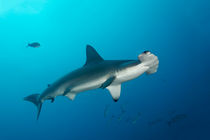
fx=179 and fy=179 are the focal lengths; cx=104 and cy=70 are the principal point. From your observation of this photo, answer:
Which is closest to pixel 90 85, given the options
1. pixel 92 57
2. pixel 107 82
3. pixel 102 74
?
pixel 102 74

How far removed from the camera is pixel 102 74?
11.2ft

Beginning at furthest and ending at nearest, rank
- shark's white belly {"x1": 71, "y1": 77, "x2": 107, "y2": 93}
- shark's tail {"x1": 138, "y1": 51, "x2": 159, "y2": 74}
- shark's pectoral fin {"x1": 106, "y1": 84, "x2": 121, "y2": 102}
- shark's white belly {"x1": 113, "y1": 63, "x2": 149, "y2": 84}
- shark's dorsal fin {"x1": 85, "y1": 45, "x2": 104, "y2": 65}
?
shark's dorsal fin {"x1": 85, "y1": 45, "x2": 104, "y2": 65} → shark's pectoral fin {"x1": 106, "y1": 84, "x2": 121, "y2": 102} → shark's white belly {"x1": 71, "y1": 77, "x2": 107, "y2": 93} → shark's white belly {"x1": 113, "y1": 63, "x2": 149, "y2": 84} → shark's tail {"x1": 138, "y1": 51, "x2": 159, "y2": 74}

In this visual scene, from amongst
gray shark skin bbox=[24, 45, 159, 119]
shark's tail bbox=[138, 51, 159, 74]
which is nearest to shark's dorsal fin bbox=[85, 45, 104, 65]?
gray shark skin bbox=[24, 45, 159, 119]

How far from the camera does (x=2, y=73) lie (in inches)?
1404

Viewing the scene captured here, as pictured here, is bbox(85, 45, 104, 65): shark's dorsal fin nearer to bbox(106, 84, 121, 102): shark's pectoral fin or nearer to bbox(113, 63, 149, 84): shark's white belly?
bbox(106, 84, 121, 102): shark's pectoral fin

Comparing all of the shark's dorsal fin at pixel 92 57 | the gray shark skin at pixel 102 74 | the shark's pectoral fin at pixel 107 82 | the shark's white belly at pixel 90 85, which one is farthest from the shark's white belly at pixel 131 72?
the shark's dorsal fin at pixel 92 57

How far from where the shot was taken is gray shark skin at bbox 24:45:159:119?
10.2 feet

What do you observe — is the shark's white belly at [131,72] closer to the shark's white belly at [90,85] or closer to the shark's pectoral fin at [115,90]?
the shark's white belly at [90,85]

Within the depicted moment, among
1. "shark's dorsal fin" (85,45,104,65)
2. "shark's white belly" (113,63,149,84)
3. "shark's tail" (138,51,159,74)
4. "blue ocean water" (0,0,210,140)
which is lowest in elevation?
"shark's white belly" (113,63,149,84)

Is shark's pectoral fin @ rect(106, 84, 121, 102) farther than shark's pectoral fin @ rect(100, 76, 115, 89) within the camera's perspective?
Yes

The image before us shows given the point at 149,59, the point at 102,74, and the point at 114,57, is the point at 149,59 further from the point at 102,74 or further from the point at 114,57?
the point at 114,57

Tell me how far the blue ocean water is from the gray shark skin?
19.2 metres

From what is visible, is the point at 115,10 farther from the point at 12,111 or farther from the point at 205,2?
the point at 12,111

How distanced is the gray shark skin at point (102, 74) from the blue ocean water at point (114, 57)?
1925 centimetres
